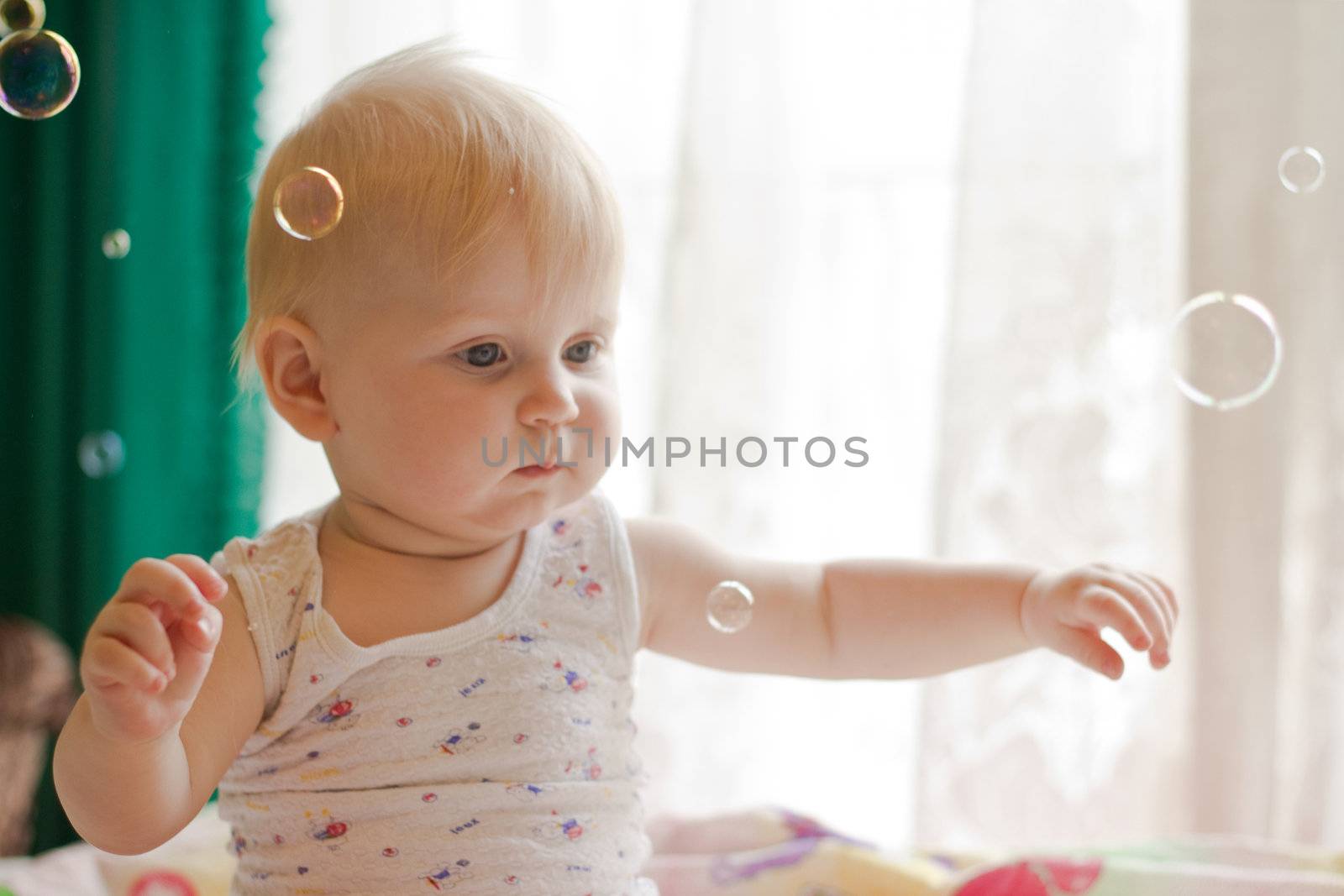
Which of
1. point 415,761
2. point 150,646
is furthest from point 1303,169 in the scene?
point 150,646

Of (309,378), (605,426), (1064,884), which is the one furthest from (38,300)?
(1064,884)

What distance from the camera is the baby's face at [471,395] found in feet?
2.61

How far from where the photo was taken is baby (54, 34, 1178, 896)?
31.5 inches

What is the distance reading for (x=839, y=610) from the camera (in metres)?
0.93

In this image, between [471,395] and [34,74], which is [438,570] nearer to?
[471,395]

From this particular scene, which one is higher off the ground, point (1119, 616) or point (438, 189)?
point (438, 189)

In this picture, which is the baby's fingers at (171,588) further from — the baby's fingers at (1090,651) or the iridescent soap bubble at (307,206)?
the baby's fingers at (1090,651)

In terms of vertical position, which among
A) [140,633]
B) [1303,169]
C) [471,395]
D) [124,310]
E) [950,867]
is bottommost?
[950,867]

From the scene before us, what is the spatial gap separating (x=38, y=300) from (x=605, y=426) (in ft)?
3.99

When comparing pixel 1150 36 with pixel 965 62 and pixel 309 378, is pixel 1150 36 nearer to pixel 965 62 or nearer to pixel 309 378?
pixel 965 62

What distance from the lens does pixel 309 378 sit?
2.82 ft

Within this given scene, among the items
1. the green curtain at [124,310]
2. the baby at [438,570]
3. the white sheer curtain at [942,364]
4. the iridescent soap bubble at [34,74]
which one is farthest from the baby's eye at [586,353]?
the green curtain at [124,310]

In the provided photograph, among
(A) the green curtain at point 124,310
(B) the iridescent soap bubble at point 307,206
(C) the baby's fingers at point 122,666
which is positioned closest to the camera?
(C) the baby's fingers at point 122,666

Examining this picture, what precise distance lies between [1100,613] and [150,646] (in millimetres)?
536
